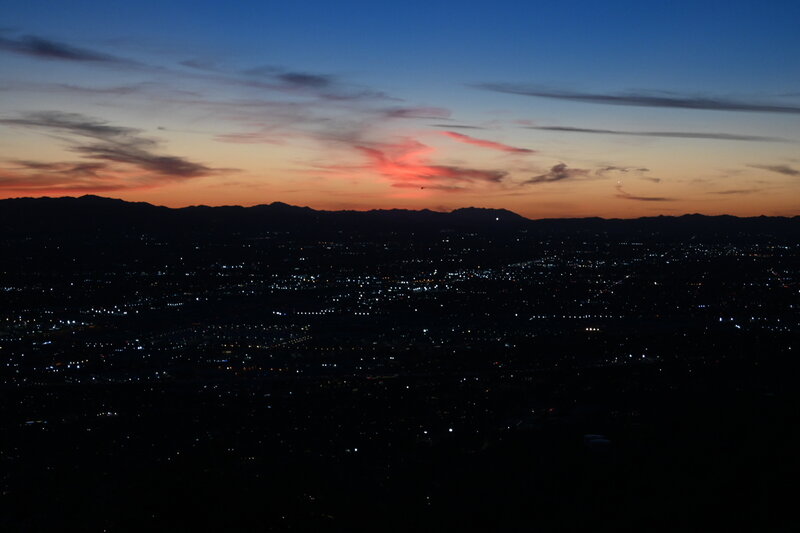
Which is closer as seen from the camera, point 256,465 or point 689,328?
point 256,465

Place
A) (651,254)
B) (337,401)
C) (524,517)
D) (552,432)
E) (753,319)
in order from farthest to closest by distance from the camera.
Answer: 1. (651,254)
2. (753,319)
3. (337,401)
4. (552,432)
5. (524,517)

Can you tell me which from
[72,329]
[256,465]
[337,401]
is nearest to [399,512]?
[256,465]

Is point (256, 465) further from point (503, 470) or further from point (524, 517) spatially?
point (524, 517)

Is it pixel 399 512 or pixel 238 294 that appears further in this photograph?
pixel 238 294

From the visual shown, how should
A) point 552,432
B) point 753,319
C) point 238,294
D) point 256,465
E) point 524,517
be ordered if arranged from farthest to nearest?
point 238,294, point 753,319, point 552,432, point 256,465, point 524,517

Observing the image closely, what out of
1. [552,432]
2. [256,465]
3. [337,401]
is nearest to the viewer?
[256,465]

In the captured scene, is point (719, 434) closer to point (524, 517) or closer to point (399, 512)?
point (524, 517)

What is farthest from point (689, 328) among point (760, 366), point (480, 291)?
point (480, 291)

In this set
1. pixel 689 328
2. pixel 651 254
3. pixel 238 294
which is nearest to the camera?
pixel 689 328

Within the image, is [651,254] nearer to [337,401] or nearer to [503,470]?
[337,401]
